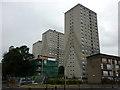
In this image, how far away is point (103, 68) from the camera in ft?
159

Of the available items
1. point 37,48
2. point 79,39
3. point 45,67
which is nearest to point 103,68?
point 45,67

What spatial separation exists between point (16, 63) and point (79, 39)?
37.4m

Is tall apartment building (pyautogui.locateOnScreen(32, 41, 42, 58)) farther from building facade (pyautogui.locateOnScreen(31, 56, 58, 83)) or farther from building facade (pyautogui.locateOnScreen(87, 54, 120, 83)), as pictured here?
building facade (pyautogui.locateOnScreen(87, 54, 120, 83))

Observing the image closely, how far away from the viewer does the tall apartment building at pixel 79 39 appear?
70906mm

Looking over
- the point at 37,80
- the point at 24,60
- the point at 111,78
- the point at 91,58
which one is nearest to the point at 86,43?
the point at 91,58

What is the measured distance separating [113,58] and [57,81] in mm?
24912

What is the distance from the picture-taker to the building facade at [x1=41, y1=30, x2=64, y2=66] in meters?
105

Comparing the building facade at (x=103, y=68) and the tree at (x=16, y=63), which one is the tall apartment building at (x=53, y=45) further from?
the building facade at (x=103, y=68)

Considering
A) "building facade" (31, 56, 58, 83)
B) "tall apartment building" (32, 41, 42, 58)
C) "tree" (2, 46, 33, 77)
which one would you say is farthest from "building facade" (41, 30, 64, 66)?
"tree" (2, 46, 33, 77)

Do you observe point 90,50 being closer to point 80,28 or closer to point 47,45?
point 80,28

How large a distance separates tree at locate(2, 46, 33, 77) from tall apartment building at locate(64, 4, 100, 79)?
27.8 m

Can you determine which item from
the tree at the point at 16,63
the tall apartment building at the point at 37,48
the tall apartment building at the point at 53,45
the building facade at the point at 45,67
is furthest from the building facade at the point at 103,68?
the tall apartment building at the point at 37,48

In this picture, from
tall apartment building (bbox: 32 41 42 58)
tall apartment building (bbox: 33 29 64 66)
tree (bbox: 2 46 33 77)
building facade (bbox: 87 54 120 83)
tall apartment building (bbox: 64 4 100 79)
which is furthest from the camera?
tall apartment building (bbox: 32 41 42 58)

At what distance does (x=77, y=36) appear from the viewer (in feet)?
248
